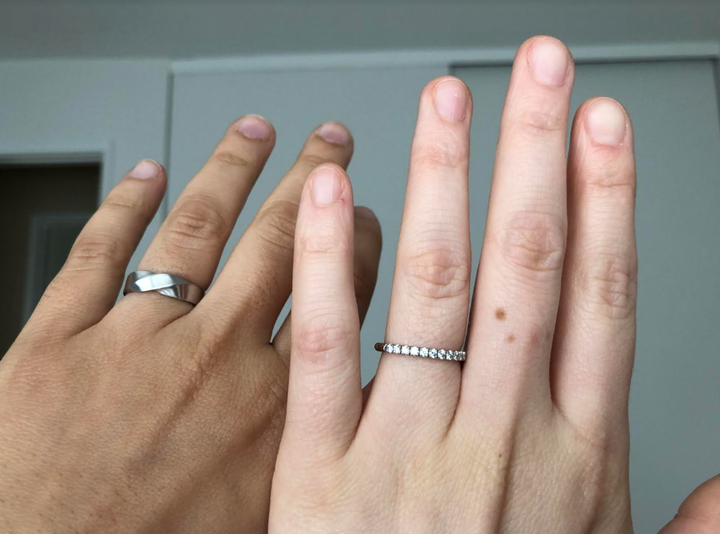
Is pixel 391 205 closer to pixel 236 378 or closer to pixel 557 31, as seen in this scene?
pixel 557 31

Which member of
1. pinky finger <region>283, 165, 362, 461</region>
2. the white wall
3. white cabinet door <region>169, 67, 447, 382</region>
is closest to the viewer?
pinky finger <region>283, 165, 362, 461</region>

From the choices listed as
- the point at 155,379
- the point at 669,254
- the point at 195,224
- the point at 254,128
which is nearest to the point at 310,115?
the point at 669,254

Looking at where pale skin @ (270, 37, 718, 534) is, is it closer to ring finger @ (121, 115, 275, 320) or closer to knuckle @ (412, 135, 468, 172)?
knuckle @ (412, 135, 468, 172)

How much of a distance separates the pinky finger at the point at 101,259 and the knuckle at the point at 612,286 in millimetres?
406

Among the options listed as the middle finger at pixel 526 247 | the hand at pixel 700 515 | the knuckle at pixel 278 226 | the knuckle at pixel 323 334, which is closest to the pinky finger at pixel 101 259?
the knuckle at pixel 278 226

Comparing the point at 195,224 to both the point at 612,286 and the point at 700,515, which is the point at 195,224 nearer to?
the point at 612,286

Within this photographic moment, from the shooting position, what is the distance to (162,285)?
22.0 inches

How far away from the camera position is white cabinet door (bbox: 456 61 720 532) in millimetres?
2232

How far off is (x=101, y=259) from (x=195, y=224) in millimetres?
91

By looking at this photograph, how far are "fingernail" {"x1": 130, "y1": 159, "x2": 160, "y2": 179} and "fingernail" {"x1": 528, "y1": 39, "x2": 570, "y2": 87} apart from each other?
397 millimetres

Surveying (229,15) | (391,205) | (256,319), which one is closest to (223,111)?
(229,15)

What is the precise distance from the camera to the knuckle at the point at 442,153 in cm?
44

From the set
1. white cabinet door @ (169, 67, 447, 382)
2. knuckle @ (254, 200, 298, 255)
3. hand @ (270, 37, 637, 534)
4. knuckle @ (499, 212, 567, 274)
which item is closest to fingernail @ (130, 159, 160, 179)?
knuckle @ (254, 200, 298, 255)

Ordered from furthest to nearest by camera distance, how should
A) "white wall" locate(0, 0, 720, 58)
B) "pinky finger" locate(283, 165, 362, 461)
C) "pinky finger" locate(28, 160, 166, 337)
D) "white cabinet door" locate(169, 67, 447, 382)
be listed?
"white cabinet door" locate(169, 67, 447, 382), "white wall" locate(0, 0, 720, 58), "pinky finger" locate(28, 160, 166, 337), "pinky finger" locate(283, 165, 362, 461)
